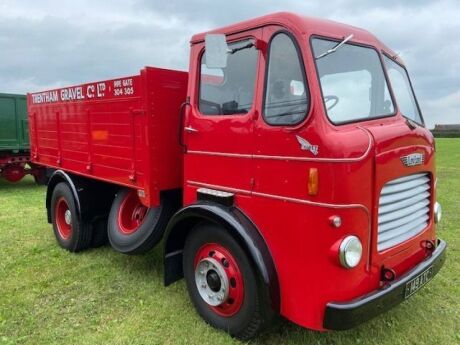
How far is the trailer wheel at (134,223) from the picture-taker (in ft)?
13.7

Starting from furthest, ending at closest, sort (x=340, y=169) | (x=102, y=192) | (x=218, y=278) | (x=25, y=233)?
(x=25, y=233)
(x=102, y=192)
(x=218, y=278)
(x=340, y=169)

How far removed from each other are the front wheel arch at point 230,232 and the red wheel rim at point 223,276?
0.24 metres

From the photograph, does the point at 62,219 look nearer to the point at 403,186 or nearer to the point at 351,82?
the point at 351,82

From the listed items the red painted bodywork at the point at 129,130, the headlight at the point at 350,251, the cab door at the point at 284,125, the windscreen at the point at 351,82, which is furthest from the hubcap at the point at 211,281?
the windscreen at the point at 351,82

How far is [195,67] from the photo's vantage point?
3.63m

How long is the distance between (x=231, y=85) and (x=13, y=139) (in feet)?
33.2

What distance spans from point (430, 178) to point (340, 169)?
4.21 feet

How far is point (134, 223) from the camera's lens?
15.6 feet

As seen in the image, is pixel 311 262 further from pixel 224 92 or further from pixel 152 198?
pixel 152 198

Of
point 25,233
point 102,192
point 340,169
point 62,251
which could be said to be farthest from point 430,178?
point 25,233

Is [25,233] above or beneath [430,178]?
beneath

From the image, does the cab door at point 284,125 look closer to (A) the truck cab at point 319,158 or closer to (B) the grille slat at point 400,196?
(A) the truck cab at point 319,158

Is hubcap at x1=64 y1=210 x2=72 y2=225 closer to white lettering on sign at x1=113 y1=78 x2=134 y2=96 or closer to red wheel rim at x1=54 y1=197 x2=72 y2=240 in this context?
red wheel rim at x1=54 y1=197 x2=72 y2=240

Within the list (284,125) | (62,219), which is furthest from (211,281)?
(62,219)
